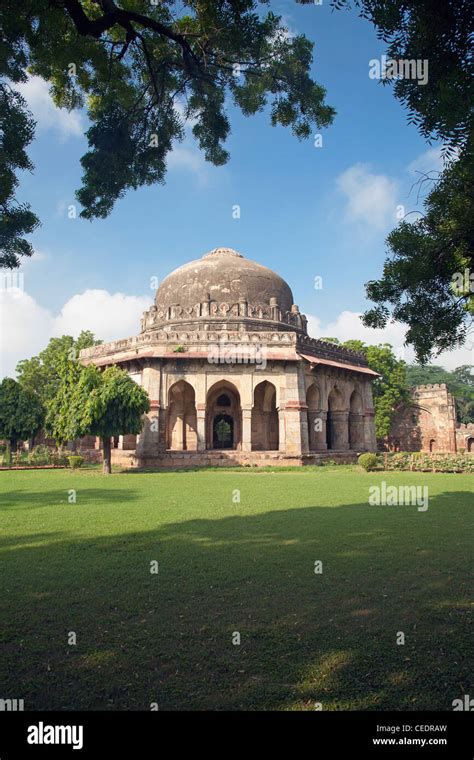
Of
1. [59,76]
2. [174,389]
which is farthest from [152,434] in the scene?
[59,76]

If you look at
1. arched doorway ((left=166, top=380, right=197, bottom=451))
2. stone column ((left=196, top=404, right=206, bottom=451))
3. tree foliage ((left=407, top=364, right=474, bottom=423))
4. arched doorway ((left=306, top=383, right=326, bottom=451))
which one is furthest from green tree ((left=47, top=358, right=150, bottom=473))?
tree foliage ((left=407, top=364, right=474, bottom=423))

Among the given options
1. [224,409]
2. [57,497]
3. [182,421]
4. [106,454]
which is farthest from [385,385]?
[57,497]

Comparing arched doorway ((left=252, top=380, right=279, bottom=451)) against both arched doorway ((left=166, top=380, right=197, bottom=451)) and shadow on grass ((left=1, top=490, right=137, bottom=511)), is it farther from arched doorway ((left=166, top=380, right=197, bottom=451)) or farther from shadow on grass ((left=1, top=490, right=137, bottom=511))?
shadow on grass ((left=1, top=490, right=137, bottom=511))

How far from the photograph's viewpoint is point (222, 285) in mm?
28219

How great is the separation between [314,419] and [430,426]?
16166mm

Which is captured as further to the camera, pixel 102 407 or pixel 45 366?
pixel 45 366

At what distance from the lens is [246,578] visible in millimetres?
5113

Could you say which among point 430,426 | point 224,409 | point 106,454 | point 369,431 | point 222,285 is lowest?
point 106,454

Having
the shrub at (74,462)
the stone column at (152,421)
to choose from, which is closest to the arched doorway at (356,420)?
the stone column at (152,421)

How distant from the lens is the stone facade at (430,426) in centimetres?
3681

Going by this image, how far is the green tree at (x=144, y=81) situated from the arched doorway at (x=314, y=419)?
62.5 feet

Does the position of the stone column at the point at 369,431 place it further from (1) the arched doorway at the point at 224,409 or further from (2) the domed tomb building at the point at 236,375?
(1) the arched doorway at the point at 224,409

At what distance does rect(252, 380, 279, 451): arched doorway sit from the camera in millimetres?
25969

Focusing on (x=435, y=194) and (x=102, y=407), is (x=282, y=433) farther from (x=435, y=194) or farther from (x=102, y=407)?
(x=435, y=194)
